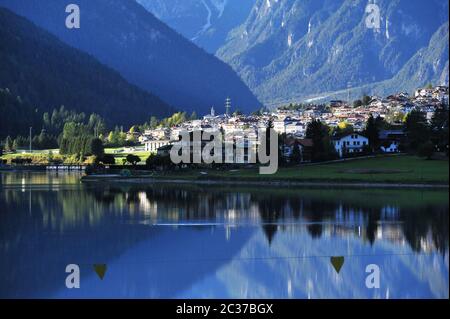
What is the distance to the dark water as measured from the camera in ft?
86.9

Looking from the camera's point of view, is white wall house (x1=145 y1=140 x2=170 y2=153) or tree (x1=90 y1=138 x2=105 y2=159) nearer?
tree (x1=90 y1=138 x2=105 y2=159)

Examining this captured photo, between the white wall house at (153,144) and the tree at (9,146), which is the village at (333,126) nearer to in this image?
the white wall house at (153,144)

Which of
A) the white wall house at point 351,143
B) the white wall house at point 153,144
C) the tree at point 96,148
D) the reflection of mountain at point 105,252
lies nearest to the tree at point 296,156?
the white wall house at point 351,143

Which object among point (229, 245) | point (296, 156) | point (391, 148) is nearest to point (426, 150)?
point (296, 156)

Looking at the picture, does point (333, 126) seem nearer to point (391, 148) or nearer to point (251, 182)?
point (391, 148)

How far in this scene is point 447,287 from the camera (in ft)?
84.3

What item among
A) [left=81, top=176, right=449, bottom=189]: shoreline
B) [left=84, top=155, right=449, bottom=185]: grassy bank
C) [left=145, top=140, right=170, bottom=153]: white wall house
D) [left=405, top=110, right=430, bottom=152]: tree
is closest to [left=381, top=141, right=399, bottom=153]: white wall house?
[left=405, top=110, right=430, bottom=152]: tree

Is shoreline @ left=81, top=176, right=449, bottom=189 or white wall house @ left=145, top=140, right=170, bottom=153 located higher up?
white wall house @ left=145, top=140, right=170, bottom=153

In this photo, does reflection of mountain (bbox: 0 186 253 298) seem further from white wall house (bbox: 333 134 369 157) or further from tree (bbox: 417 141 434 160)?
white wall house (bbox: 333 134 369 157)

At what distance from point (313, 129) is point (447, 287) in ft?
206

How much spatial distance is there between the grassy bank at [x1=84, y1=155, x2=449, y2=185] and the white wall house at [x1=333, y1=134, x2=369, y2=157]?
36.7 feet

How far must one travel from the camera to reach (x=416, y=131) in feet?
258
